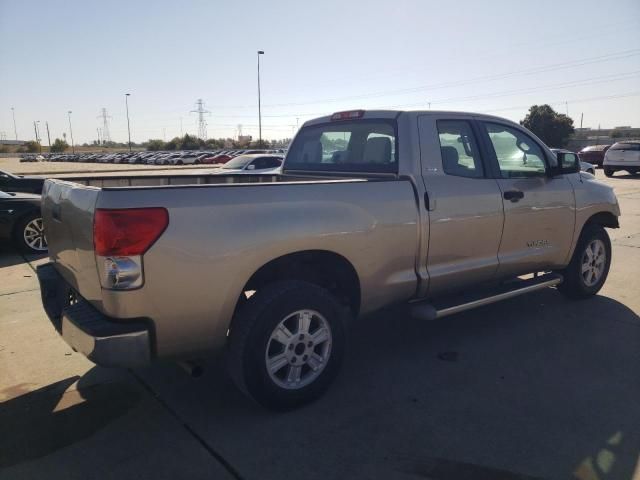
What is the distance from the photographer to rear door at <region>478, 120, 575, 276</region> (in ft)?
14.3

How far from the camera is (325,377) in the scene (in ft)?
10.9

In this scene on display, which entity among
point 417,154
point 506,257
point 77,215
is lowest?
point 506,257

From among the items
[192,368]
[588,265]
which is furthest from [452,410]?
[588,265]

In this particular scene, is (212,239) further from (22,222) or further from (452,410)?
(22,222)

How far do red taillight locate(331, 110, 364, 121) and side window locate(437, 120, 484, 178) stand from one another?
703 mm

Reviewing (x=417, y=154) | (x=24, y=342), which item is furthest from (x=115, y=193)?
(x=24, y=342)

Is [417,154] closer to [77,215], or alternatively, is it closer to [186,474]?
[77,215]

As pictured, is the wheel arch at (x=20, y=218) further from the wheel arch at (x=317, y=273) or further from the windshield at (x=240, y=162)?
the windshield at (x=240, y=162)

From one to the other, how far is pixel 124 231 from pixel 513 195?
126 inches

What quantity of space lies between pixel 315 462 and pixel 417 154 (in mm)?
2289

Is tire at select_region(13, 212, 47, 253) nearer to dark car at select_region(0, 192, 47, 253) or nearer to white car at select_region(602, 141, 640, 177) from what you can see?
dark car at select_region(0, 192, 47, 253)

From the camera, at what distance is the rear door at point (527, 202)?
4.36m

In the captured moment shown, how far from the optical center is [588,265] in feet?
17.6

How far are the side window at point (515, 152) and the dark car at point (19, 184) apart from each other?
8.45 m
